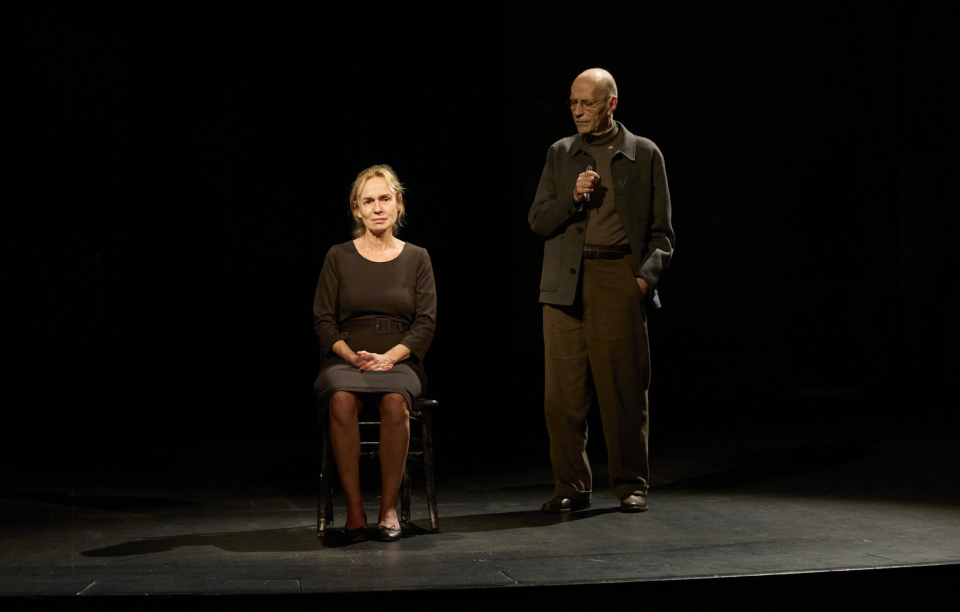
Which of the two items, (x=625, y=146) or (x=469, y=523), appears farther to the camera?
(x=625, y=146)

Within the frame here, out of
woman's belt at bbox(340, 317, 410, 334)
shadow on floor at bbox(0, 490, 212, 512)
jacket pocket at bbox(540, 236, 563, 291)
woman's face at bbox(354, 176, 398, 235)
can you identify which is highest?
woman's face at bbox(354, 176, 398, 235)

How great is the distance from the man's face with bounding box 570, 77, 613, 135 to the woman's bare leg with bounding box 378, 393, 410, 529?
125 centimetres

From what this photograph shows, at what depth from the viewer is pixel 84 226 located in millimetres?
9656

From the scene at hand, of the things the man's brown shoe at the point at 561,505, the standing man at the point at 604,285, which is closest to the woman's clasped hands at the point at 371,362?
the standing man at the point at 604,285

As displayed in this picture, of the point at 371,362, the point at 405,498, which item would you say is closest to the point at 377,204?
the point at 371,362

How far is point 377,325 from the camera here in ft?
12.1

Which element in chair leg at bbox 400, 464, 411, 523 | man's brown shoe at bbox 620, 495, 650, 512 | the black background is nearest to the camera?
chair leg at bbox 400, 464, 411, 523

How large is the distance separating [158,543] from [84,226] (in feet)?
22.4

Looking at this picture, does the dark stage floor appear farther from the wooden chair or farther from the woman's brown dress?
the woman's brown dress

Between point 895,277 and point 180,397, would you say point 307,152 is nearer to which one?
point 180,397

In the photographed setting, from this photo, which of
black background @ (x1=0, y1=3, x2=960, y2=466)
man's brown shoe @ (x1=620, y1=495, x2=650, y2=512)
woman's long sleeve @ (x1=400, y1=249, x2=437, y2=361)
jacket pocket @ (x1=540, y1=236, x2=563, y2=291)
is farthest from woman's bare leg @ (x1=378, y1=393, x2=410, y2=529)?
black background @ (x1=0, y1=3, x2=960, y2=466)

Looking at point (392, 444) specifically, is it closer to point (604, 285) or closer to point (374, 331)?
point (374, 331)

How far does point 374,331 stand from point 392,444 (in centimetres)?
40

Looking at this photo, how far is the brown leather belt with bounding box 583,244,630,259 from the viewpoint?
4035 millimetres
